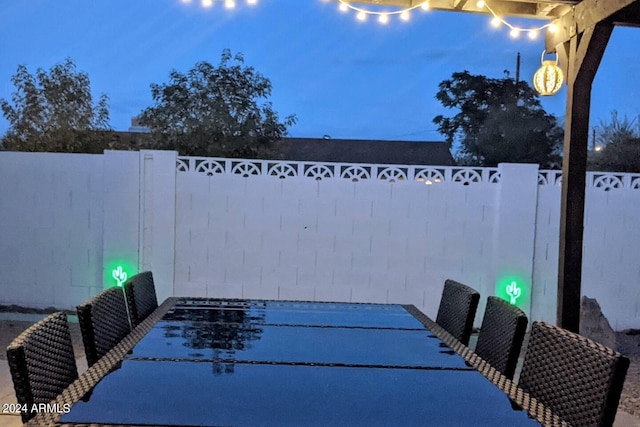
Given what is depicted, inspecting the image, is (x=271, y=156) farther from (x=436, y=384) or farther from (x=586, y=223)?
(x=436, y=384)

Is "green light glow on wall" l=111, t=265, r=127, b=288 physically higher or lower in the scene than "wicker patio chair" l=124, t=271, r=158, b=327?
lower

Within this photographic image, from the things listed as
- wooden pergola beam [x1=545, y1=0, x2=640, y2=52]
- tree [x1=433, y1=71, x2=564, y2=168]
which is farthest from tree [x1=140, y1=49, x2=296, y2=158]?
wooden pergola beam [x1=545, y1=0, x2=640, y2=52]

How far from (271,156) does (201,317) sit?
484cm

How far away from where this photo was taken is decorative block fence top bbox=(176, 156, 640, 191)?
16.3 ft

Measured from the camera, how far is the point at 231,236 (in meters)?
5.01

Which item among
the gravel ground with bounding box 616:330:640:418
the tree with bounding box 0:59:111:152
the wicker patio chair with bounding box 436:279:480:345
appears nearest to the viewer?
the wicker patio chair with bounding box 436:279:480:345

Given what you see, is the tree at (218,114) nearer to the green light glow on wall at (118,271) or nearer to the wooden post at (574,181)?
the green light glow on wall at (118,271)

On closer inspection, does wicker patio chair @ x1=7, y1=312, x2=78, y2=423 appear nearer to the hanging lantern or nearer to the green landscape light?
the hanging lantern

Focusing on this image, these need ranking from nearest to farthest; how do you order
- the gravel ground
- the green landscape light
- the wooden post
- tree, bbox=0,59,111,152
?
1. the wooden post
2. the gravel ground
3. the green landscape light
4. tree, bbox=0,59,111,152

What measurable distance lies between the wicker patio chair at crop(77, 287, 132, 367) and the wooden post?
98.4 inches

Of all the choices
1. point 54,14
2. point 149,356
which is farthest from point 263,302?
point 54,14

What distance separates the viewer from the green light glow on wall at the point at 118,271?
195 inches

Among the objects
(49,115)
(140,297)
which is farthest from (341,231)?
(49,115)

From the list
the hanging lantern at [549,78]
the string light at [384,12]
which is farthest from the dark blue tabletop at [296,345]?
the hanging lantern at [549,78]
